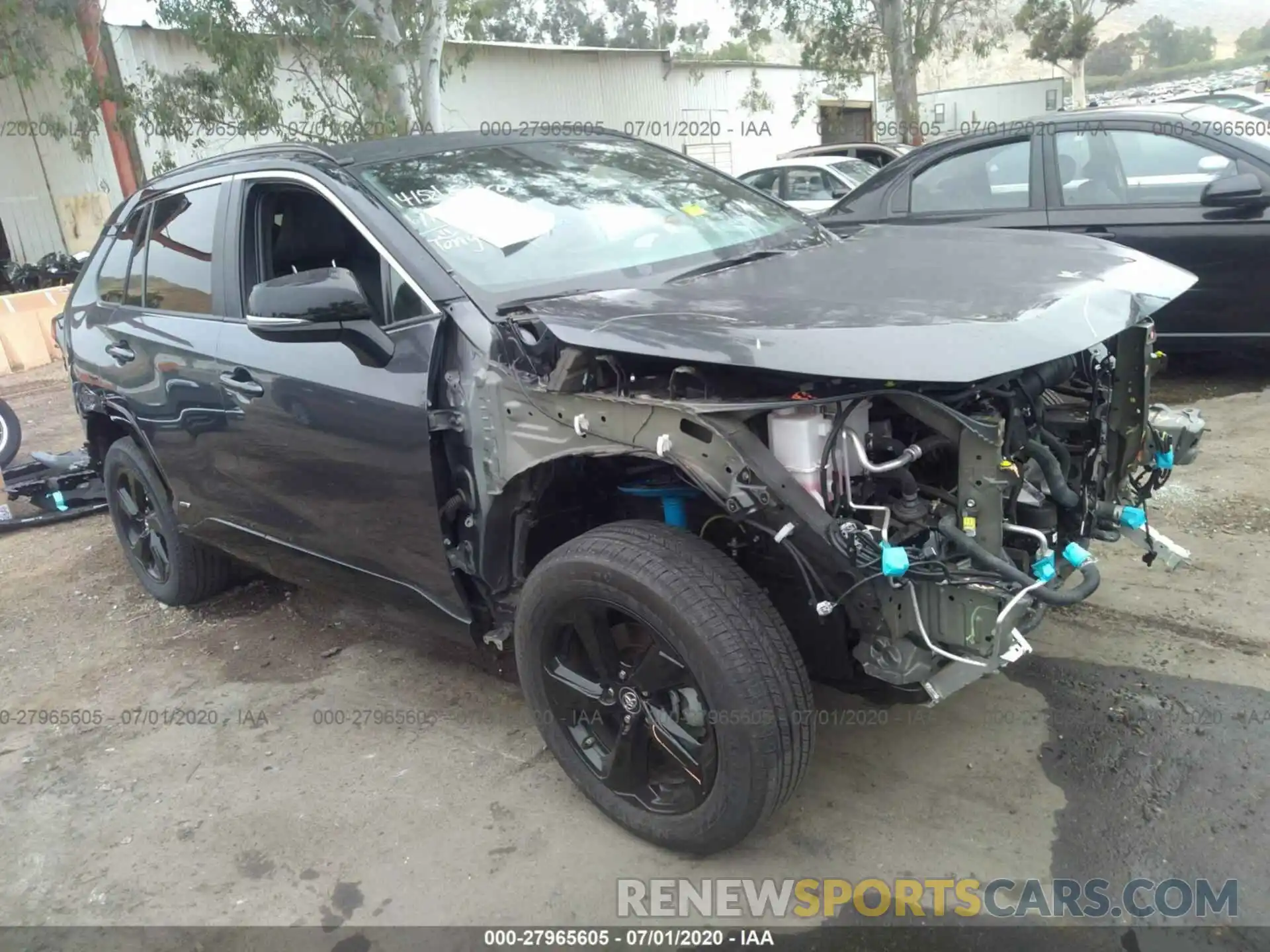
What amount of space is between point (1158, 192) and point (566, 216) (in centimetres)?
400

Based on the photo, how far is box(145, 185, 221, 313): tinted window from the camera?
12.1 feet

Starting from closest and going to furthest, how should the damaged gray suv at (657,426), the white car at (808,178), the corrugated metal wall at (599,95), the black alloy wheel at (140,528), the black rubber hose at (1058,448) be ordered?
the damaged gray suv at (657,426), the black rubber hose at (1058,448), the black alloy wheel at (140,528), the white car at (808,178), the corrugated metal wall at (599,95)

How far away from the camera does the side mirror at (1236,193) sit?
516 cm

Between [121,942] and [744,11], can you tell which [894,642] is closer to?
[121,942]

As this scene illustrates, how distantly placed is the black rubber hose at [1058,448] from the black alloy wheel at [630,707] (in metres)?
1.10

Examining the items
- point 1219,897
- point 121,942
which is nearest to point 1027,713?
point 1219,897

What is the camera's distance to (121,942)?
2609 millimetres

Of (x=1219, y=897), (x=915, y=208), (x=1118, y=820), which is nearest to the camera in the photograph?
(x=1219, y=897)

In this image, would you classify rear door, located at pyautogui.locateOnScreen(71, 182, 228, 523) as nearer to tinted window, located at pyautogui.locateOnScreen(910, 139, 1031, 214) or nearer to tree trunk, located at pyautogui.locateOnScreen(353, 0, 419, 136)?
tinted window, located at pyautogui.locateOnScreen(910, 139, 1031, 214)

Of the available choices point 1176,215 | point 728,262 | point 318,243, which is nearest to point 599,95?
point 1176,215

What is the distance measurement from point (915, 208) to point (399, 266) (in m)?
4.39

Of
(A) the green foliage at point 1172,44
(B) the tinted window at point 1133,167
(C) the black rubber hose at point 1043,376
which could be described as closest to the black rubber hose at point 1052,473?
(C) the black rubber hose at point 1043,376

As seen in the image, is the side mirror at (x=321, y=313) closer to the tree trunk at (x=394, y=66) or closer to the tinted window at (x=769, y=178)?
the tree trunk at (x=394, y=66)

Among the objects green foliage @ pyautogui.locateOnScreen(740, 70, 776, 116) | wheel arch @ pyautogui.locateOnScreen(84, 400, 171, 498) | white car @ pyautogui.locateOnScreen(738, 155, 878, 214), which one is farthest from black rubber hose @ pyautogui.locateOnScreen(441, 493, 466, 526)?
green foliage @ pyautogui.locateOnScreen(740, 70, 776, 116)
